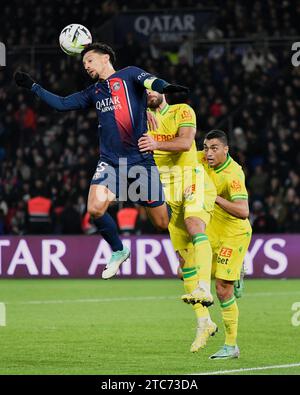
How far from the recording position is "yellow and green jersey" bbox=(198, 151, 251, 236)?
11.1m

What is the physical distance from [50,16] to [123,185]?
20.5m

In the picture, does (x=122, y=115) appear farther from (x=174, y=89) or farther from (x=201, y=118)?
(x=201, y=118)

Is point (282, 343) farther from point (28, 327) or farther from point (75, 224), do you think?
point (75, 224)

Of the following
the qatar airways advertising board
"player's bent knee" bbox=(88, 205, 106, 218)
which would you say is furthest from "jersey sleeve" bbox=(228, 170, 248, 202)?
the qatar airways advertising board

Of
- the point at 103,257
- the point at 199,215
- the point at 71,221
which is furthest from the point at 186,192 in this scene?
the point at 71,221

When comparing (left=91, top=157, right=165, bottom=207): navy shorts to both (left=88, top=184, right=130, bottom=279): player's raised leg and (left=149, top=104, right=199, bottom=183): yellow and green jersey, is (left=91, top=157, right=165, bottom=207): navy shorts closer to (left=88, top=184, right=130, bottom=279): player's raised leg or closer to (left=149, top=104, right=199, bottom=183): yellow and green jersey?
(left=88, top=184, right=130, bottom=279): player's raised leg

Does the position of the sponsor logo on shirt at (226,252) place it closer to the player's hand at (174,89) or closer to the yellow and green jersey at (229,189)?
the yellow and green jersey at (229,189)

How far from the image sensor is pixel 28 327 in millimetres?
13688

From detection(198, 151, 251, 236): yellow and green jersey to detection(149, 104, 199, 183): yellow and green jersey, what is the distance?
27cm

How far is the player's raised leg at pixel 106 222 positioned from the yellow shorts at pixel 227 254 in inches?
36.3

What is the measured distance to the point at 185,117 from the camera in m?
11.4

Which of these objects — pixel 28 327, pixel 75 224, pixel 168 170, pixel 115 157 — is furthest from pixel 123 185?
pixel 75 224

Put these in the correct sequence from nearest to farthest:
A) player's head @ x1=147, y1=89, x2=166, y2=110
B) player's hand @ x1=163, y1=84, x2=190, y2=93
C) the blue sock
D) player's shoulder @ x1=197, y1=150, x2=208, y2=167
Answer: player's hand @ x1=163, y1=84, x2=190, y2=93, the blue sock, player's head @ x1=147, y1=89, x2=166, y2=110, player's shoulder @ x1=197, y1=150, x2=208, y2=167

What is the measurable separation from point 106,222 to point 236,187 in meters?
1.35
